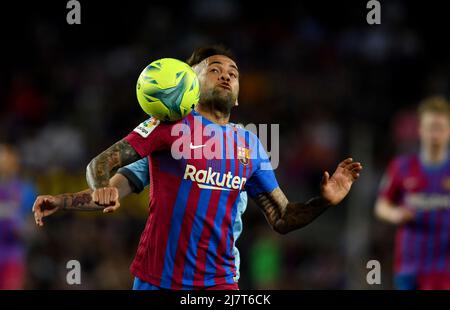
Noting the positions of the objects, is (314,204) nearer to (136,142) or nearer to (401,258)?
(136,142)

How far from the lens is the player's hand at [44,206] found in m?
4.48

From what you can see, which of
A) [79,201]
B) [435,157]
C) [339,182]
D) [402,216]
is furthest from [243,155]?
[435,157]

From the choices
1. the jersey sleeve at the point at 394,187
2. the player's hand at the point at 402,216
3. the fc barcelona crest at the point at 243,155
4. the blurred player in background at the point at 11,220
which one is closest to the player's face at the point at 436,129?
the jersey sleeve at the point at 394,187

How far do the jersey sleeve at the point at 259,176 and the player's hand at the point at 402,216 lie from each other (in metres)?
2.60

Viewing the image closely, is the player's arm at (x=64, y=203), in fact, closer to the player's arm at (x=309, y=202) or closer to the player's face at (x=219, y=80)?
the player's face at (x=219, y=80)

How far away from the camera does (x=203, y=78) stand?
16.5ft

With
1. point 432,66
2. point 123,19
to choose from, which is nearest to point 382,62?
point 432,66

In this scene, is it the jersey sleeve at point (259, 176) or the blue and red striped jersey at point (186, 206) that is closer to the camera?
the blue and red striped jersey at point (186, 206)

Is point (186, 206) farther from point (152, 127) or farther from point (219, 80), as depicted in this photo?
point (219, 80)

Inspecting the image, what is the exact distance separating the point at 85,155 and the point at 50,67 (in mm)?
2617

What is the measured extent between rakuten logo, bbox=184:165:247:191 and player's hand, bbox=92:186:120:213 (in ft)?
1.96

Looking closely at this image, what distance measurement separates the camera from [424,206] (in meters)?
7.67

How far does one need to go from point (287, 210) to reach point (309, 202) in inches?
6.4

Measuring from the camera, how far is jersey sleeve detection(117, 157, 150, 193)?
4.98 meters
